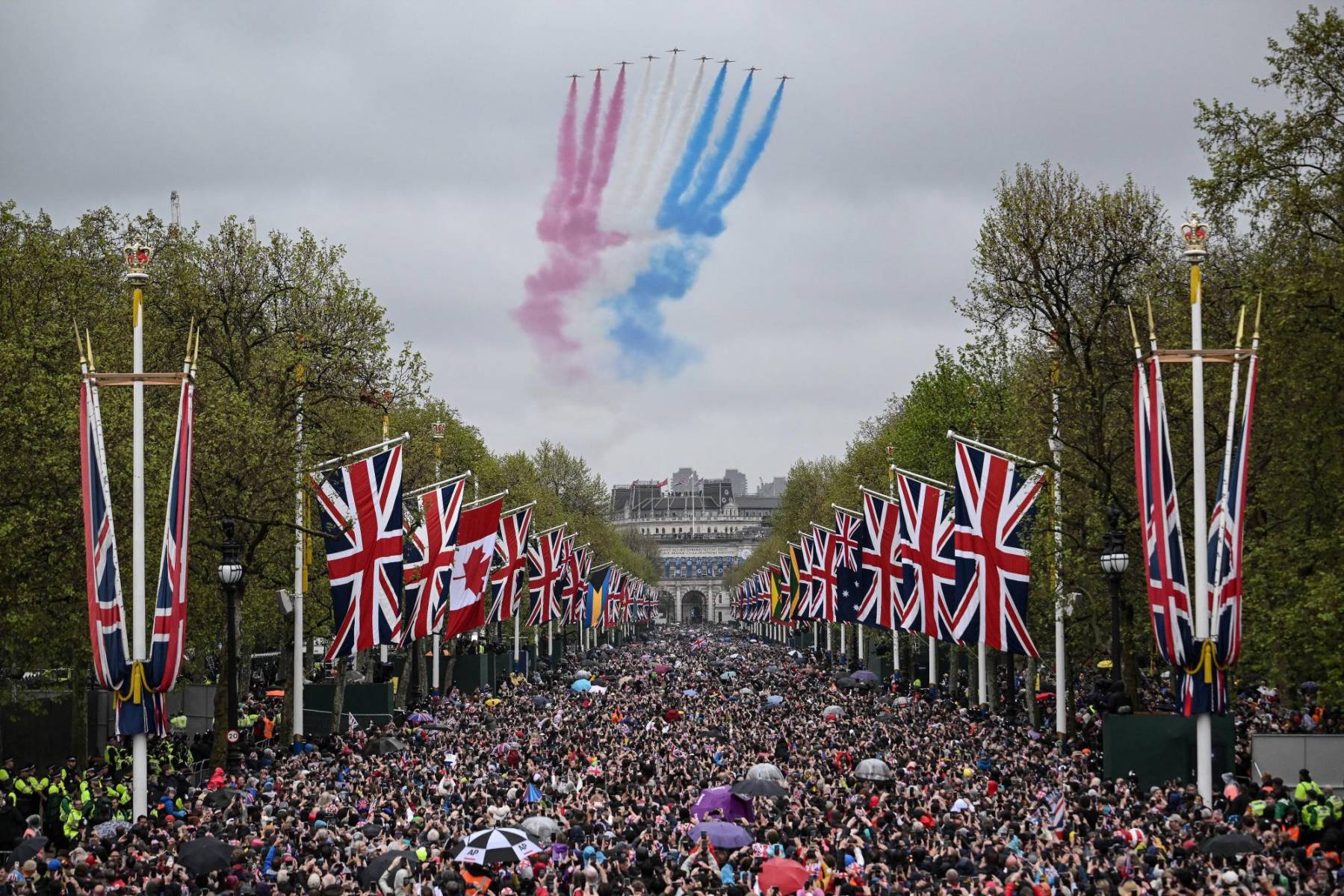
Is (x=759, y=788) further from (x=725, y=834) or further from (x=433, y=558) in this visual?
(x=433, y=558)

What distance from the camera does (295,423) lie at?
4016 cm


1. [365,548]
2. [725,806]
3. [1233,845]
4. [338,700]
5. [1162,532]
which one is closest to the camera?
[1233,845]

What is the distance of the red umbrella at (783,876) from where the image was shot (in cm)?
1947

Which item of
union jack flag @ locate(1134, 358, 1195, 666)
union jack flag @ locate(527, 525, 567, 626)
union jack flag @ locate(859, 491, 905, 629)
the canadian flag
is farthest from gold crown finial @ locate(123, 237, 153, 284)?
union jack flag @ locate(527, 525, 567, 626)

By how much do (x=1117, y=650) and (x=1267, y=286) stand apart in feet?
25.1

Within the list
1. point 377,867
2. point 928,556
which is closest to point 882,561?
point 928,556

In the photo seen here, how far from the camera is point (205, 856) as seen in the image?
20594 mm

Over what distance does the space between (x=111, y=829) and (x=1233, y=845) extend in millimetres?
17420

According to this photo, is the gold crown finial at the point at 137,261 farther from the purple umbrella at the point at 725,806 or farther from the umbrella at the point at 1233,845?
the umbrella at the point at 1233,845

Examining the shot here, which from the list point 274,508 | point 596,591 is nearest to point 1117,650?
point 274,508

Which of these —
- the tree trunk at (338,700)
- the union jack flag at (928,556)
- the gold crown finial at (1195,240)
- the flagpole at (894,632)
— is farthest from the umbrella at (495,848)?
the flagpole at (894,632)

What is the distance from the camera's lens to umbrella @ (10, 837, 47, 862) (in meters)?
21.8

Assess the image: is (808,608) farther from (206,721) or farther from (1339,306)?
(1339,306)

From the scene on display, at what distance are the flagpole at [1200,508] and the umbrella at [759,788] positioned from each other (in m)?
7.16
